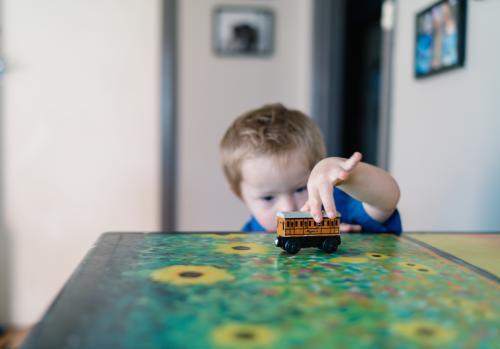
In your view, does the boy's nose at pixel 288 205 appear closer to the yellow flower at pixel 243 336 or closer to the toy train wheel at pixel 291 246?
the toy train wheel at pixel 291 246

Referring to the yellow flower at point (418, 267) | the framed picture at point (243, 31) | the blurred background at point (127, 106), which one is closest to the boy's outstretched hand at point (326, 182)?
the yellow flower at point (418, 267)

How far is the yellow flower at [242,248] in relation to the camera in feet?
2.43

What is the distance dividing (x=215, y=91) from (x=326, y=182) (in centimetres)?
233

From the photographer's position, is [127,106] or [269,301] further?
[127,106]

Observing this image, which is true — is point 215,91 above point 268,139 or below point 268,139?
above

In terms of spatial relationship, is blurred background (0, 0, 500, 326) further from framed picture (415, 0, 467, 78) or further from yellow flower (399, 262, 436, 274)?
yellow flower (399, 262, 436, 274)

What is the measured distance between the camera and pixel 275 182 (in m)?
1.21

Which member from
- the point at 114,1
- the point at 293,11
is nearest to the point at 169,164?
the point at 114,1

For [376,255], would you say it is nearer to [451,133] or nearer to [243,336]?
[243,336]

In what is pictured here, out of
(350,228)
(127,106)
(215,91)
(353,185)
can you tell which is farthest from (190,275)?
(215,91)

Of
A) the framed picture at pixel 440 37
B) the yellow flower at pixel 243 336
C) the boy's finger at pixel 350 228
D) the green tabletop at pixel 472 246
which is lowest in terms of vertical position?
the boy's finger at pixel 350 228

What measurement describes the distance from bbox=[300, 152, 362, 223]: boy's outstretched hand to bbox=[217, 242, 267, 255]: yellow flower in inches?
3.8

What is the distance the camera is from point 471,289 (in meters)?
0.56

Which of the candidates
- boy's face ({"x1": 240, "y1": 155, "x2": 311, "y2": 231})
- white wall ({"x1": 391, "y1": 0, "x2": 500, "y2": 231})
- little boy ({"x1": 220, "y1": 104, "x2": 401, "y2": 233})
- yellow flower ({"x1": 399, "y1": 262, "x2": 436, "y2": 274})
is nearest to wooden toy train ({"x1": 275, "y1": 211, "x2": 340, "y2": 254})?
yellow flower ({"x1": 399, "y1": 262, "x2": 436, "y2": 274})
